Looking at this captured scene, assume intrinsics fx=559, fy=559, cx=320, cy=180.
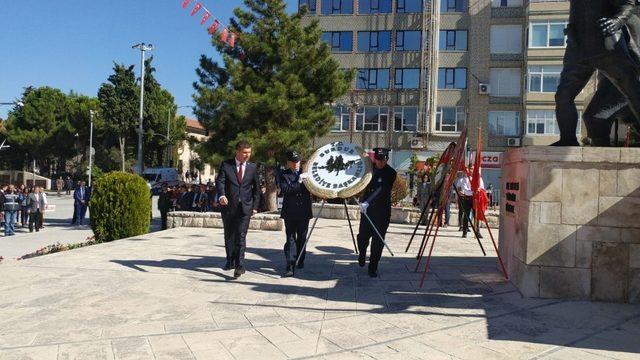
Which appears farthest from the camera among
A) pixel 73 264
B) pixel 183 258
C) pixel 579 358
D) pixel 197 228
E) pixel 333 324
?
pixel 197 228

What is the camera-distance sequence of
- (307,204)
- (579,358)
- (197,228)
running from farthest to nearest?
(197,228) → (307,204) → (579,358)

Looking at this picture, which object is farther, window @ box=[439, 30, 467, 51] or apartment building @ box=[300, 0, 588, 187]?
window @ box=[439, 30, 467, 51]

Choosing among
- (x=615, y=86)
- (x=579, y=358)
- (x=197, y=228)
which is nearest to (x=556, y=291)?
(x=579, y=358)

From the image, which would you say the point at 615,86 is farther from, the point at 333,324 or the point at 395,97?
the point at 395,97

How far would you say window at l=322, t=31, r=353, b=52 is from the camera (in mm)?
38562

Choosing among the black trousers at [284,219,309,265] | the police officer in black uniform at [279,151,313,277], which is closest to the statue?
the police officer in black uniform at [279,151,313,277]

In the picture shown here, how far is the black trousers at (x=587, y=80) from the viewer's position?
233 inches

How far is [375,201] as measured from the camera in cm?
745

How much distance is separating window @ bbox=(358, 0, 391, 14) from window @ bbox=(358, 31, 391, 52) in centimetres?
141

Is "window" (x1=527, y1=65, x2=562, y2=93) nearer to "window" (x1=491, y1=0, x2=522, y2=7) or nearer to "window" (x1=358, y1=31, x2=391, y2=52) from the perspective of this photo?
"window" (x1=491, y1=0, x2=522, y2=7)

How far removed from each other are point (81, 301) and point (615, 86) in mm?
6132

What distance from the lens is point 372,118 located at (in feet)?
126

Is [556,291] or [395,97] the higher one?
[395,97]

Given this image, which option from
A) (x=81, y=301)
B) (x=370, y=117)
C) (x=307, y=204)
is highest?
(x=370, y=117)
